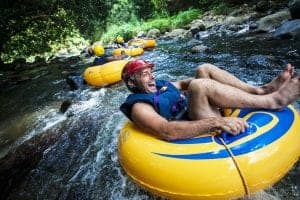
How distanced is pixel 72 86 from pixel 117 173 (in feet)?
17.3

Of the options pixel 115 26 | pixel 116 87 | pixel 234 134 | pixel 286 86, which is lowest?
pixel 115 26

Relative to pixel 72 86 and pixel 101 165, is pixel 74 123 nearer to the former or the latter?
pixel 101 165

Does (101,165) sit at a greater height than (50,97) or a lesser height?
greater

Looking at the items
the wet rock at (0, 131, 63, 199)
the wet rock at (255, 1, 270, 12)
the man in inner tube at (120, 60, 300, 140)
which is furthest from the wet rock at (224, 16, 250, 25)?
the man in inner tube at (120, 60, 300, 140)

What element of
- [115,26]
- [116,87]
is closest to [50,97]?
[116,87]

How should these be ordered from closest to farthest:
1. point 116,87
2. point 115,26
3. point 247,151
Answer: point 247,151
point 116,87
point 115,26

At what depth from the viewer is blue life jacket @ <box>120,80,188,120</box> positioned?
2.82m

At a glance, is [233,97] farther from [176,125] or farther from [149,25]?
[149,25]

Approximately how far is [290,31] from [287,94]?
618 centimetres

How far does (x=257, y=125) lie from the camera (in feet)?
8.00

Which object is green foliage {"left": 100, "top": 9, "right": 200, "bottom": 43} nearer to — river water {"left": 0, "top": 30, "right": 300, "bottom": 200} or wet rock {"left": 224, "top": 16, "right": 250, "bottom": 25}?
wet rock {"left": 224, "top": 16, "right": 250, "bottom": 25}

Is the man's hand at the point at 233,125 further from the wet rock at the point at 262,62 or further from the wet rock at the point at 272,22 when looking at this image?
the wet rock at the point at 272,22

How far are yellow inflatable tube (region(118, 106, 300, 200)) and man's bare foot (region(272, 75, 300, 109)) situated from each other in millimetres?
86

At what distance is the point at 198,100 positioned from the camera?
2678 millimetres
